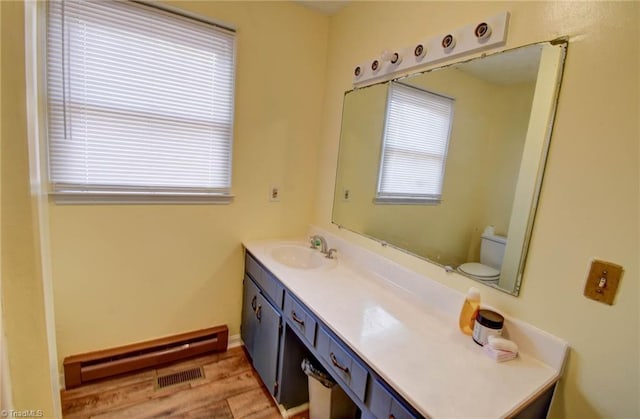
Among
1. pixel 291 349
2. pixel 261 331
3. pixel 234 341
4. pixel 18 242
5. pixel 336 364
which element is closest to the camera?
pixel 18 242

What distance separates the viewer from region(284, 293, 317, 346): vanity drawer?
4.17 feet

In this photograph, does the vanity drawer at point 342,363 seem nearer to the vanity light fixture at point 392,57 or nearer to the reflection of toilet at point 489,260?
the reflection of toilet at point 489,260

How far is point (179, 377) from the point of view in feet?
5.95

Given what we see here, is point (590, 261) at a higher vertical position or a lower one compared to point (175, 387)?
higher

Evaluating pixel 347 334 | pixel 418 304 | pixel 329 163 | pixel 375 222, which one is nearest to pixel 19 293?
pixel 347 334

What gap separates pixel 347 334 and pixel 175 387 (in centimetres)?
131

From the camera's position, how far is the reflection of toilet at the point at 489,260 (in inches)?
45.2

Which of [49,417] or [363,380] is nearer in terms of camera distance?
[49,417]

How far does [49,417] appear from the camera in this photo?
0.66 m

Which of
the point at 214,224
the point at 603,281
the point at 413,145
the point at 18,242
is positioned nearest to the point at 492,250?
the point at 603,281

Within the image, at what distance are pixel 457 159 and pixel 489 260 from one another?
1.58 feet

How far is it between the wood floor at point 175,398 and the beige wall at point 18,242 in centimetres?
121

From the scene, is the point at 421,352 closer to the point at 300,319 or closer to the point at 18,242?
the point at 300,319

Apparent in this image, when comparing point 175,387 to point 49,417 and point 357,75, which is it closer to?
point 49,417
